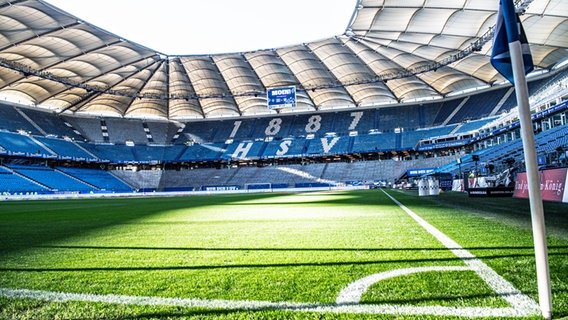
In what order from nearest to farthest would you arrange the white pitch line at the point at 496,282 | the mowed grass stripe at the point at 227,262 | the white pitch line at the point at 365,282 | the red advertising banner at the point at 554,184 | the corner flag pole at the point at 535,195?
the corner flag pole at the point at 535,195, the white pitch line at the point at 496,282, the white pitch line at the point at 365,282, the mowed grass stripe at the point at 227,262, the red advertising banner at the point at 554,184

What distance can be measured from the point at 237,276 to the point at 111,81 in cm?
5044

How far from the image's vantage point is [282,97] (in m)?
35.4

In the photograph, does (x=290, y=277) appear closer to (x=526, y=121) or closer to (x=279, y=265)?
(x=279, y=265)

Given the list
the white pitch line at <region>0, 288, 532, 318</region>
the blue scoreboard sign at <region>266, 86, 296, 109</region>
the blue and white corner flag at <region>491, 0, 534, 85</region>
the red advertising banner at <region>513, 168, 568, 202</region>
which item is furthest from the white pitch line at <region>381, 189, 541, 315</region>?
the blue scoreboard sign at <region>266, 86, 296, 109</region>

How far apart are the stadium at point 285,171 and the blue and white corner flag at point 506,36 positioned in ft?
5.71

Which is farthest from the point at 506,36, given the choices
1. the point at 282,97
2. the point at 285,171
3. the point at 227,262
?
the point at 285,171

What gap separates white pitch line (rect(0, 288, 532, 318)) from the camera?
2045 millimetres

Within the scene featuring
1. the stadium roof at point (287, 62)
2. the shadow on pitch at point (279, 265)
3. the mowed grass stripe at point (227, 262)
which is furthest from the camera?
the stadium roof at point (287, 62)

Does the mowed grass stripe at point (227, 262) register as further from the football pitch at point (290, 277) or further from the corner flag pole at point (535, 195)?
the corner flag pole at point (535, 195)

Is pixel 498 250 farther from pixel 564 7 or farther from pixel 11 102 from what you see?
pixel 11 102

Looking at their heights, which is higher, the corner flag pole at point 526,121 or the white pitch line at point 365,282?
the corner flag pole at point 526,121

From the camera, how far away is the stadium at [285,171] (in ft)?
8.73

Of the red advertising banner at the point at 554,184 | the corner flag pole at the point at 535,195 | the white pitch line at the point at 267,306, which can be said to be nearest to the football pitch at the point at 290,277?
the white pitch line at the point at 267,306

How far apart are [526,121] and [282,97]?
110 feet
